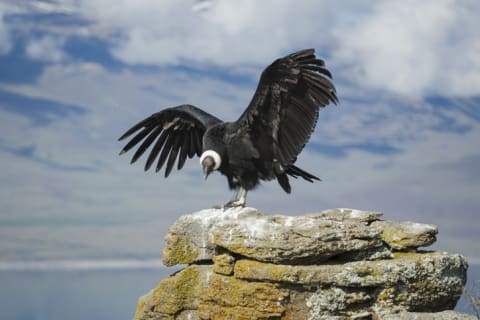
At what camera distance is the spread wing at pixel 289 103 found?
9.71 metres

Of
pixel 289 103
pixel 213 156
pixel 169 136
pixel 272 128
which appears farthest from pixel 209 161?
pixel 169 136

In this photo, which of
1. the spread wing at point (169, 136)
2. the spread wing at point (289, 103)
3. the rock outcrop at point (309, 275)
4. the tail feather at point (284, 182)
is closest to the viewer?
the rock outcrop at point (309, 275)

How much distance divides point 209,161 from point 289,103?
1.65 m

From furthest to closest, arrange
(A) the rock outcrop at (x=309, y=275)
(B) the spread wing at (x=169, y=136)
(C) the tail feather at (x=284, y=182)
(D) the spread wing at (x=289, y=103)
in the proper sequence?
(B) the spread wing at (x=169, y=136) → (C) the tail feather at (x=284, y=182) → (D) the spread wing at (x=289, y=103) → (A) the rock outcrop at (x=309, y=275)

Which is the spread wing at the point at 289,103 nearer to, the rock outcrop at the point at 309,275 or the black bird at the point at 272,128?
the black bird at the point at 272,128

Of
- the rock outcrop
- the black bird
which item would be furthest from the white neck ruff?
the rock outcrop

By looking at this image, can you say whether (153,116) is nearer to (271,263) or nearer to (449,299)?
(271,263)

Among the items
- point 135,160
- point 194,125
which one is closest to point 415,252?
point 194,125

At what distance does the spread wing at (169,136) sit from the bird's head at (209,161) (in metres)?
2.09

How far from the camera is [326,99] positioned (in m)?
10.0

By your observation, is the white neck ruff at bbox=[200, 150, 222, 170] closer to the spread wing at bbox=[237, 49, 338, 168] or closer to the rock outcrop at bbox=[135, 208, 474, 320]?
the spread wing at bbox=[237, 49, 338, 168]

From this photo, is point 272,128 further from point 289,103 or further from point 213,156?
point 213,156

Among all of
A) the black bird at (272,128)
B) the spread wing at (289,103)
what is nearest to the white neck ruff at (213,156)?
the black bird at (272,128)

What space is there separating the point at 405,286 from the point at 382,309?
1.53 feet
